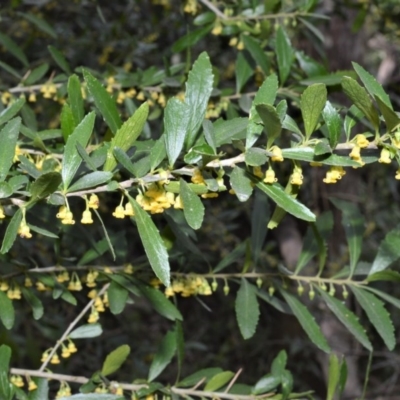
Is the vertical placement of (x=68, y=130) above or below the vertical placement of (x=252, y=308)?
above

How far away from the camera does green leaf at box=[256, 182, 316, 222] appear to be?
73 cm

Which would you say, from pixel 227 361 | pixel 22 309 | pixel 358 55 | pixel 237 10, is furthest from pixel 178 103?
pixel 227 361

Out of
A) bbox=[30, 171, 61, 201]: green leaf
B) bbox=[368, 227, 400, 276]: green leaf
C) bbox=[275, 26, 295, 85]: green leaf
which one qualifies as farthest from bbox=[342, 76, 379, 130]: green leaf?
bbox=[275, 26, 295, 85]: green leaf

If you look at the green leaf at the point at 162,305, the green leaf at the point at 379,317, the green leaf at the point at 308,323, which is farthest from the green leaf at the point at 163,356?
the green leaf at the point at 379,317

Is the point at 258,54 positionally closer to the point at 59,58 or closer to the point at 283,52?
the point at 283,52

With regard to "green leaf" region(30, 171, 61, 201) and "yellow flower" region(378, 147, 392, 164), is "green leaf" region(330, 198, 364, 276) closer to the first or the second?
"yellow flower" region(378, 147, 392, 164)

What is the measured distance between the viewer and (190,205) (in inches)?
28.1

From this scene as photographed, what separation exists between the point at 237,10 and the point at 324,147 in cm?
88

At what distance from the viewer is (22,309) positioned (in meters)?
2.44

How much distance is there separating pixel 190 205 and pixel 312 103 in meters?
0.18

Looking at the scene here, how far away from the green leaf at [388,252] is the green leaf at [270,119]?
1.71 ft

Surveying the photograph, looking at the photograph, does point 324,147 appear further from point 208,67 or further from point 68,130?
point 68,130

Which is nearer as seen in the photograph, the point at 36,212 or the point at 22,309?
the point at 36,212

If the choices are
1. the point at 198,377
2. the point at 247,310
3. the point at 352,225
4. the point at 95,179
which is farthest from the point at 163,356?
the point at 95,179
